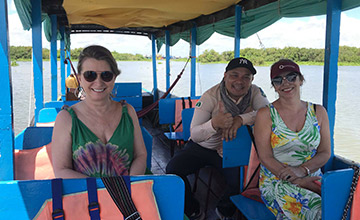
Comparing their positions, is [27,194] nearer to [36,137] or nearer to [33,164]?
[33,164]

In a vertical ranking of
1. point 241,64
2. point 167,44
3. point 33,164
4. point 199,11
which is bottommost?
point 33,164

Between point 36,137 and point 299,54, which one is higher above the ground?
point 299,54

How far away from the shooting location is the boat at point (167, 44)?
3.51 ft

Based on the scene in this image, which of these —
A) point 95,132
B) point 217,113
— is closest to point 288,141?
point 217,113

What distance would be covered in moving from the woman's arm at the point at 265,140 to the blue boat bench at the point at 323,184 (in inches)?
10.0

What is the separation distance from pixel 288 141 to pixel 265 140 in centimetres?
14

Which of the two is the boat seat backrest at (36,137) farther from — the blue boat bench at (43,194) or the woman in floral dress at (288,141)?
the woman in floral dress at (288,141)

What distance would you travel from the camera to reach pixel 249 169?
83.7 inches

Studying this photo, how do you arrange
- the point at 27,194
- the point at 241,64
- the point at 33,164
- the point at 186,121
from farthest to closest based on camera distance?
the point at 186,121, the point at 241,64, the point at 33,164, the point at 27,194

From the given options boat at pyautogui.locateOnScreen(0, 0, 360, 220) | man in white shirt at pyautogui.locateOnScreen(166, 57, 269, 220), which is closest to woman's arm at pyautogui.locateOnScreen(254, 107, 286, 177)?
man in white shirt at pyautogui.locateOnScreen(166, 57, 269, 220)

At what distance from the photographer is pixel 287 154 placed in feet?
6.16

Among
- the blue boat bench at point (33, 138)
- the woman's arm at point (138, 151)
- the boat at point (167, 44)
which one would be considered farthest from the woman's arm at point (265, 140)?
the blue boat bench at point (33, 138)

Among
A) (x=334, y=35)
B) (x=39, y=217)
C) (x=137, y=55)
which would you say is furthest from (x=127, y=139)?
(x=137, y=55)

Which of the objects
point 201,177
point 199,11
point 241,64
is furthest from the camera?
point 199,11
